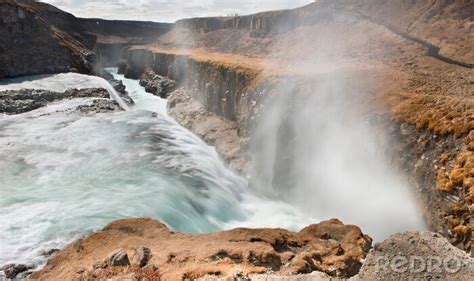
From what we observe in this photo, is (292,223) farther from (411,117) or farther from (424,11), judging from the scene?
(424,11)

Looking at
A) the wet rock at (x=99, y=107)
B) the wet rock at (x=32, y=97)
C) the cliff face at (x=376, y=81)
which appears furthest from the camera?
the wet rock at (x=99, y=107)

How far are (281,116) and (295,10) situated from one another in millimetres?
43373

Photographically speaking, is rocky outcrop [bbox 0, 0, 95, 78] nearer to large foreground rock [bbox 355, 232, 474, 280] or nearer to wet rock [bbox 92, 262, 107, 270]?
wet rock [bbox 92, 262, 107, 270]

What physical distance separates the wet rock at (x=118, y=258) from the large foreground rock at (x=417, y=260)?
18.3ft

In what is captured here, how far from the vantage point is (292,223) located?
1767 cm

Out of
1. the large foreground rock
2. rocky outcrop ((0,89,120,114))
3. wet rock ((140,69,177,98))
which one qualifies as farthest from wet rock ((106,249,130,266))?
wet rock ((140,69,177,98))

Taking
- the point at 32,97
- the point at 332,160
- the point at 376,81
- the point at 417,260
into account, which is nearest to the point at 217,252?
the point at 417,260

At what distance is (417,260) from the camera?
6.31 m

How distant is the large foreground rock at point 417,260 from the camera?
5938mm

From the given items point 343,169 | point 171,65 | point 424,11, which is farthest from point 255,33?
point 343,169

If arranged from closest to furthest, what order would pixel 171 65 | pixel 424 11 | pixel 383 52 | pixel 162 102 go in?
pixel 383 52 → pixel 424 11 → pixel 162 102 → pixel 171 65

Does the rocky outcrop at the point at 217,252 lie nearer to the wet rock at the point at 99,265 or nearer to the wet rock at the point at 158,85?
the wet rock at the point at 99,265

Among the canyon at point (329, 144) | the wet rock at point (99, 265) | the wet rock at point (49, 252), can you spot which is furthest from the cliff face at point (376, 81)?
the wet rock at point (49, 252)

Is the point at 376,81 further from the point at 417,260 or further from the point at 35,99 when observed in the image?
the point at 35,99
